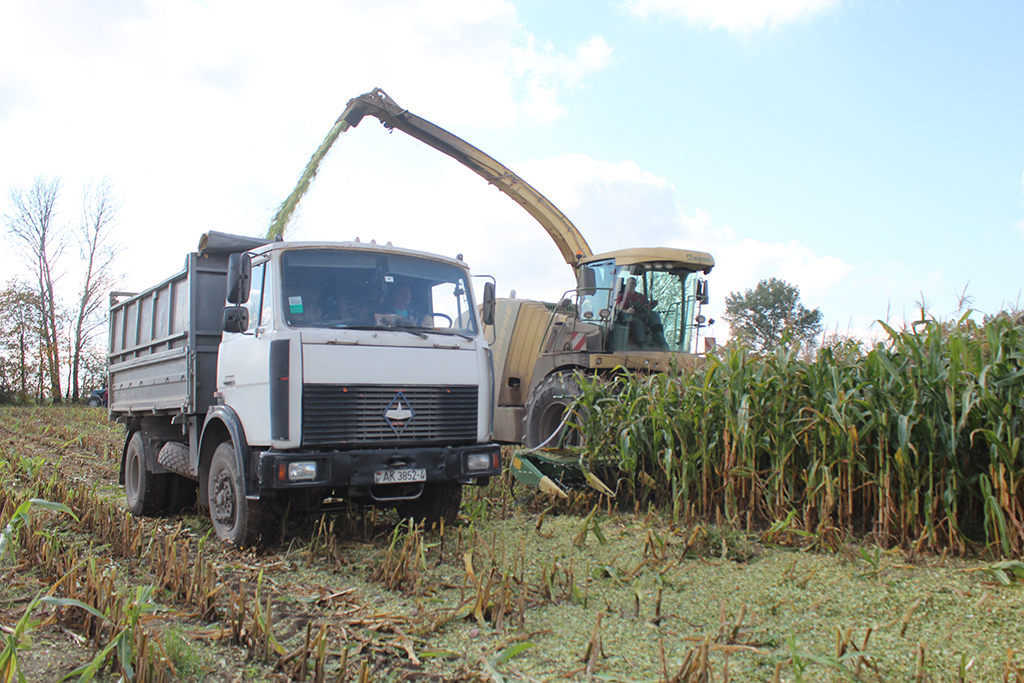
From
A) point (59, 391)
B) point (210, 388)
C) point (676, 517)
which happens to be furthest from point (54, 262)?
point (676, 517)

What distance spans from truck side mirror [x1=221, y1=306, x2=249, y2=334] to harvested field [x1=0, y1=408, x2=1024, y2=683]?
1.52m

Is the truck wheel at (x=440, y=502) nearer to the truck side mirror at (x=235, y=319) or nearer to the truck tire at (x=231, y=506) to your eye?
the truck tire at (x=231, y=506)

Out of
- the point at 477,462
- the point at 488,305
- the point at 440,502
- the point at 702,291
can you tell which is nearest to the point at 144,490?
the point at 440,502

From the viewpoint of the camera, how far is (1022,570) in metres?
3.76

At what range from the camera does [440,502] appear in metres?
6.03

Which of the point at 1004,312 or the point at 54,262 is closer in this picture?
the point at 1004,312

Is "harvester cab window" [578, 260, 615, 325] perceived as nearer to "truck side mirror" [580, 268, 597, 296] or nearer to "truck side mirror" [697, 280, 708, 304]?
"truck side mirror" [580, 268, 597, 296]

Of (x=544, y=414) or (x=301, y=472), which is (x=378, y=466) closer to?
(x=301, y=472)

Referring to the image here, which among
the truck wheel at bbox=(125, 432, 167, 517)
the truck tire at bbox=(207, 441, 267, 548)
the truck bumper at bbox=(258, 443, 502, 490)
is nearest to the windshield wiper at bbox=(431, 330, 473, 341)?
the truck bumper at bbox=(258, 443, 502, 490)

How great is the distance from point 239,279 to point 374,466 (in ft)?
5.59

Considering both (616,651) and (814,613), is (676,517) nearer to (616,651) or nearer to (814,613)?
(814,613)

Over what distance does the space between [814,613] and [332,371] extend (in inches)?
132

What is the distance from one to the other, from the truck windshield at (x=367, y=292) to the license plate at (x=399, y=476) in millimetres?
1064

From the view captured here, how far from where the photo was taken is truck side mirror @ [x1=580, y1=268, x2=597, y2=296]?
9805mm
